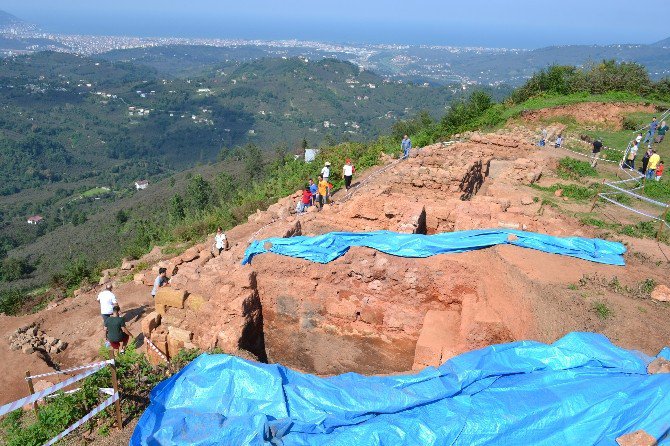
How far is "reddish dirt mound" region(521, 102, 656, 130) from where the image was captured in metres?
23.8

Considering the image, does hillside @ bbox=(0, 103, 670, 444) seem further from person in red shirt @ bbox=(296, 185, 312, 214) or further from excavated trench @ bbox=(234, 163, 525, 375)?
person in red shirt @ bbox=(296, 185, 312, 214)

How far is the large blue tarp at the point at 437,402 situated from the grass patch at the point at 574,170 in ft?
37.6

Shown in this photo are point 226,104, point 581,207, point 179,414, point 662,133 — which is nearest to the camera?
point 179,414

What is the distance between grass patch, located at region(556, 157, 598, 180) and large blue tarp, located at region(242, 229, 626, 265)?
24.7 ft

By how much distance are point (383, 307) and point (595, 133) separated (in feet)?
63.7

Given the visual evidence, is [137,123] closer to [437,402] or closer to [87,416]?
[87,416]

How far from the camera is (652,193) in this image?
13898 millimetres

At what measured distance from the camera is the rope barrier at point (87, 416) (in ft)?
17.1

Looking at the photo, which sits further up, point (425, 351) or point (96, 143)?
point (425, 351)

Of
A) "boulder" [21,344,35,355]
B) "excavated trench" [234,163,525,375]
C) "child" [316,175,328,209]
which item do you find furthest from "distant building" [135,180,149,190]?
"excavated trench" [234,163,525,375]

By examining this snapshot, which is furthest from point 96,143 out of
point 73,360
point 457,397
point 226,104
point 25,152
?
point 457,397

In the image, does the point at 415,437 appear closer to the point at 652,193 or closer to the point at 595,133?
the point at 652,193

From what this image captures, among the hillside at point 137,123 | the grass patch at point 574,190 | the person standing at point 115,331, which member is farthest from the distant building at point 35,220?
the grass patch at point 574,190

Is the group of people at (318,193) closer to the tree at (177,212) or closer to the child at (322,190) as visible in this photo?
the child at (322,190)
